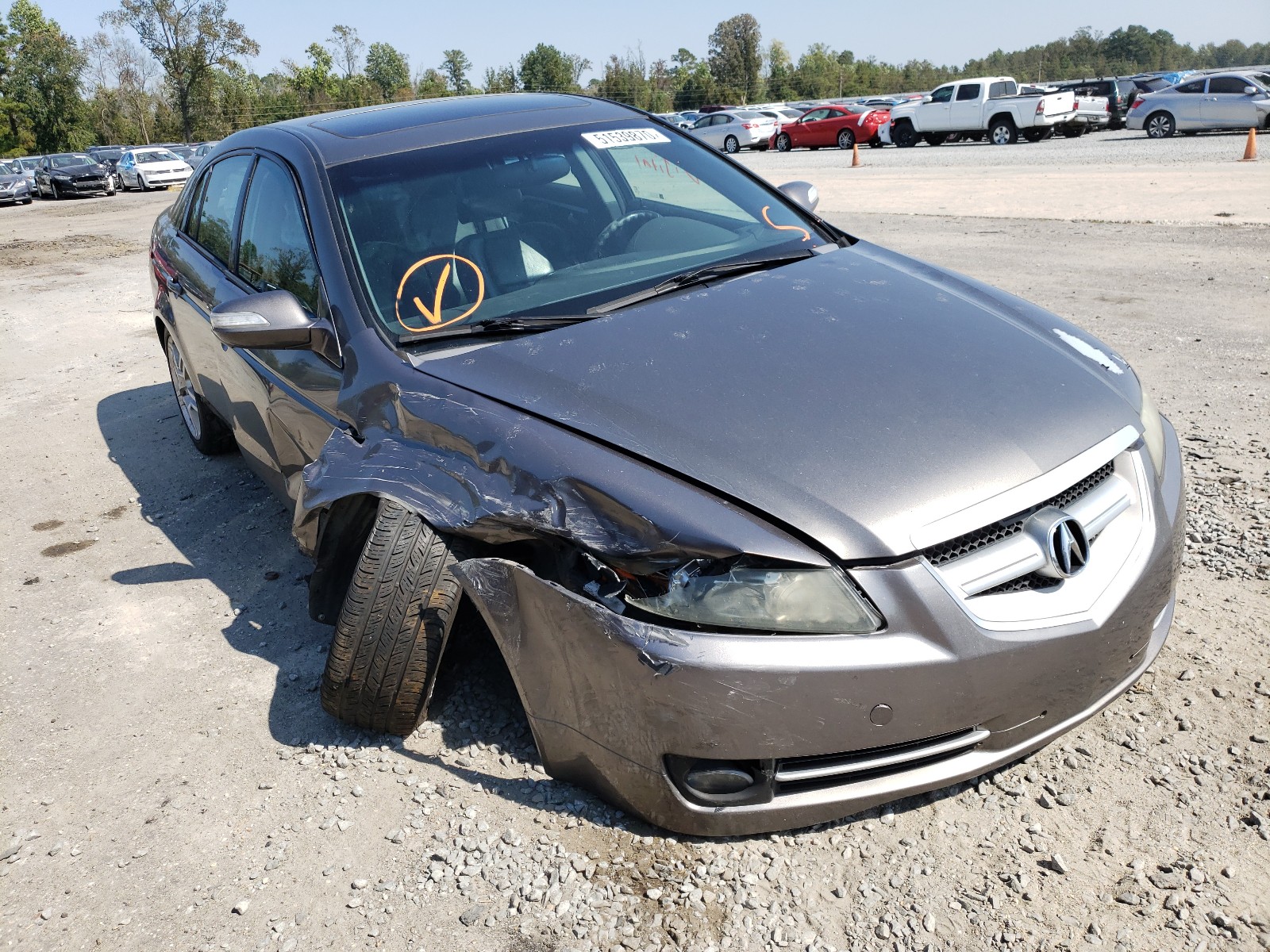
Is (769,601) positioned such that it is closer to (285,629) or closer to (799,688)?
(799,688)

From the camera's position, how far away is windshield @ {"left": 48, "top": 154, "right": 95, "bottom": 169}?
1165 inches

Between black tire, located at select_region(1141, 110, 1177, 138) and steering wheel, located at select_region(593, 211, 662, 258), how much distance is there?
24.7 metres

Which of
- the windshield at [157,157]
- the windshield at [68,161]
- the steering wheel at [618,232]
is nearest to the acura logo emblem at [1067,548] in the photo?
the steering wheel at [618,232]

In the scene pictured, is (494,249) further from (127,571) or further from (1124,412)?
(127,571)

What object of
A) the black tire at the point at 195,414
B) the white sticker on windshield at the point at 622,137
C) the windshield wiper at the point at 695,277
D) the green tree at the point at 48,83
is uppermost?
the green tree at the point at 48,83

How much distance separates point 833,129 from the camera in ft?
102

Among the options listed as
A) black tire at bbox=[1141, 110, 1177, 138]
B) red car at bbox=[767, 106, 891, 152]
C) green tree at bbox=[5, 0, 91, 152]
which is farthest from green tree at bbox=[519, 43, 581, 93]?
black tire at bbox=[1141, 110, 1177, 138]

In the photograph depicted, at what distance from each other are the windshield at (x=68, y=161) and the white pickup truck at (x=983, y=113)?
24.0 metres

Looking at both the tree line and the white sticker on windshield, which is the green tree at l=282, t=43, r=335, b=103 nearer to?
the tree line

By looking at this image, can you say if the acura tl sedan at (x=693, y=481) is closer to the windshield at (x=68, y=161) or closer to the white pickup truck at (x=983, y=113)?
the white pickup truck at (x=983, y=113)

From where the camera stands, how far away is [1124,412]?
8.09 ft

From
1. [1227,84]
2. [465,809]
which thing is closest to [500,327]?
[465,809]

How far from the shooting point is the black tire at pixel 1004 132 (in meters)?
26.6

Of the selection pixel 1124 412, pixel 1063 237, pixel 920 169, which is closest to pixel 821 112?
pixel 920 169
